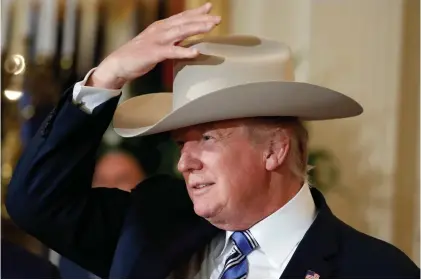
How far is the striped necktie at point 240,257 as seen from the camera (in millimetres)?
1135

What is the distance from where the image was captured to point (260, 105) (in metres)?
1.07

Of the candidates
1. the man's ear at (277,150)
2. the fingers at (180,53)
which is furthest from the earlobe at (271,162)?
the fingers at (180,53)

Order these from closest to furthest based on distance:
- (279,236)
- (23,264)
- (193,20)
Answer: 1. (193,20)
2. (279,236)
3. (23,264)

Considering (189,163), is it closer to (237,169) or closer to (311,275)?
(237,169)

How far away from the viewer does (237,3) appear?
1277mm

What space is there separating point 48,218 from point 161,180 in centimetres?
27

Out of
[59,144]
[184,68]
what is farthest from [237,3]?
[59,144]

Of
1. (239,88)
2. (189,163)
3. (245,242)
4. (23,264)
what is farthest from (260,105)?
(23,264)

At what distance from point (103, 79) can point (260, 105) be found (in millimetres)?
296

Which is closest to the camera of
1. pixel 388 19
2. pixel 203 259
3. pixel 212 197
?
pixel 212 197

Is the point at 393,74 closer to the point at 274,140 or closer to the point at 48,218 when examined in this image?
the point at 274,140

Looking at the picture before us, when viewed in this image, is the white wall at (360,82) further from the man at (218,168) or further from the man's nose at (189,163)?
the man's nose at (189,163)

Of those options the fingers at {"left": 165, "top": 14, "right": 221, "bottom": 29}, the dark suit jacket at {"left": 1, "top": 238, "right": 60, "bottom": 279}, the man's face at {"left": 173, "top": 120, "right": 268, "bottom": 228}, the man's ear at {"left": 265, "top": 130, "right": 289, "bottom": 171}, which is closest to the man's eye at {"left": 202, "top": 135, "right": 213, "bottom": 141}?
the man's face at {"left": 173, "top": 120, "right": 268, "bottom": 228}

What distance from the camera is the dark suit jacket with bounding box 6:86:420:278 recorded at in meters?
1.08
